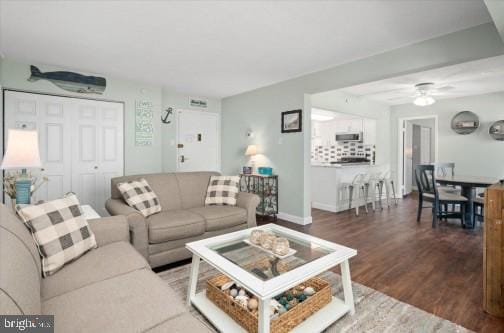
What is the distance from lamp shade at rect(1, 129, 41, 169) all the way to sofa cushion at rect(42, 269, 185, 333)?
1.29 meters

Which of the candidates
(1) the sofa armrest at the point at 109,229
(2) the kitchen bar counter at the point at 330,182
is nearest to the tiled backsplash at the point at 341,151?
(2) the kitchen bar counter at the point at 330,182

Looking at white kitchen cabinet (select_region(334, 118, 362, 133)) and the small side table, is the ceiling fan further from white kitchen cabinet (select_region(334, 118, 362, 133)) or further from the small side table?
the small side table

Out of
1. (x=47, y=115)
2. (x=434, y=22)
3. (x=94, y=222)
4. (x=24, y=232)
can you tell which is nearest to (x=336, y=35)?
(x=434, y=22)

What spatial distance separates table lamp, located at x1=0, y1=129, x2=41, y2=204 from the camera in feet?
6.34

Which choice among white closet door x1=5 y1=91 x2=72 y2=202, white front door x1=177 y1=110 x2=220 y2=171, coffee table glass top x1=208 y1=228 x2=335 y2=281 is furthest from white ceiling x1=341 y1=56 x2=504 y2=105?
white closet door x1=5 y1=91 x2=72 y2=202

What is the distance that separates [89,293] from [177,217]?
1414 millimetres

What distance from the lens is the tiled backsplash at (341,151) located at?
655 cm

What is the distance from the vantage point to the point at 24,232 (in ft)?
4.48

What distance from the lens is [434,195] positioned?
13.0 feet

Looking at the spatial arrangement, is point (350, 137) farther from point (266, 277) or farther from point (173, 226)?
point (266, 277)

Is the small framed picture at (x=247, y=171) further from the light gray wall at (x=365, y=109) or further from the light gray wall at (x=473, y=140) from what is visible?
the light gray wall at (x=473, y=140)

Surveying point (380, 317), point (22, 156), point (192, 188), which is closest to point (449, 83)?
point (380, 317)

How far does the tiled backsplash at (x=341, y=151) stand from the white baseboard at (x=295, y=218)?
3.24m

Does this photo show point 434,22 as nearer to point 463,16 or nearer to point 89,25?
point 463,16
